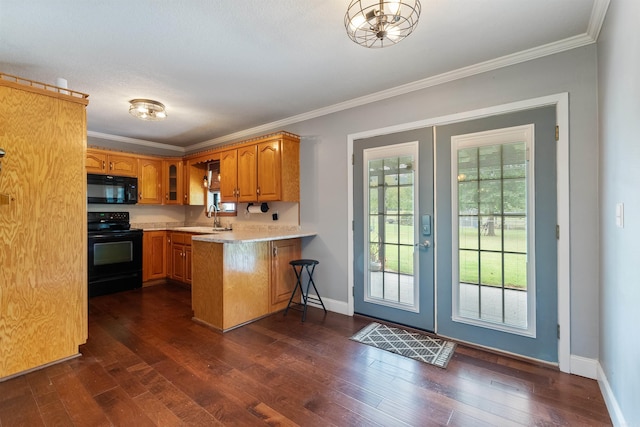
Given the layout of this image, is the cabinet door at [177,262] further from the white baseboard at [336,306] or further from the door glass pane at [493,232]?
the door glass pane at [493,232]

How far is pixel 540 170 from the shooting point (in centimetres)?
228

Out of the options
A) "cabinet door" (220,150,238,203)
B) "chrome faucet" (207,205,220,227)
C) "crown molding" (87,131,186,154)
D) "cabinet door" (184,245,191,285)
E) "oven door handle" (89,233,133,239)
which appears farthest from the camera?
"chrome faucet" (207,205,220,227)

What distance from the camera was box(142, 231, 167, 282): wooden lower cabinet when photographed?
4672 millimetres

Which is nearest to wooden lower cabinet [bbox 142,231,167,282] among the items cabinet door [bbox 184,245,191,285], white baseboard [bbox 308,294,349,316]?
cabinet door [bbox 184,245,191,285]

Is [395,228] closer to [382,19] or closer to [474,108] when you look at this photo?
[474,108]

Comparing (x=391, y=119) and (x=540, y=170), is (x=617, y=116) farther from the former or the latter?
(x=391, y=119)

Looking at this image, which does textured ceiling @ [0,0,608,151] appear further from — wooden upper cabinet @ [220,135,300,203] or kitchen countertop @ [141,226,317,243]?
kitchen countertop @ [141,226,317,243]

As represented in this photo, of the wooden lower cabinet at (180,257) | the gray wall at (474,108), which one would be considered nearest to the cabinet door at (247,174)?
the gray wall at (474,108)

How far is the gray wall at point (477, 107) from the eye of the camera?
211cm

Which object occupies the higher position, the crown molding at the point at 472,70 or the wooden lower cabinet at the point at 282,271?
the crown molding at the point at 472,70

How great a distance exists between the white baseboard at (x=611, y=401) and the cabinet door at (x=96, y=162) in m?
5.93

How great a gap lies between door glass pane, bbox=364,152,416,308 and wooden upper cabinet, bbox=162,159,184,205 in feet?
11.8

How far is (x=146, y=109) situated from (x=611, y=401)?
4.57 metres

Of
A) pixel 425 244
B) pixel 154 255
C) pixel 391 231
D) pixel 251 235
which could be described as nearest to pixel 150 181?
pixel 154 255
